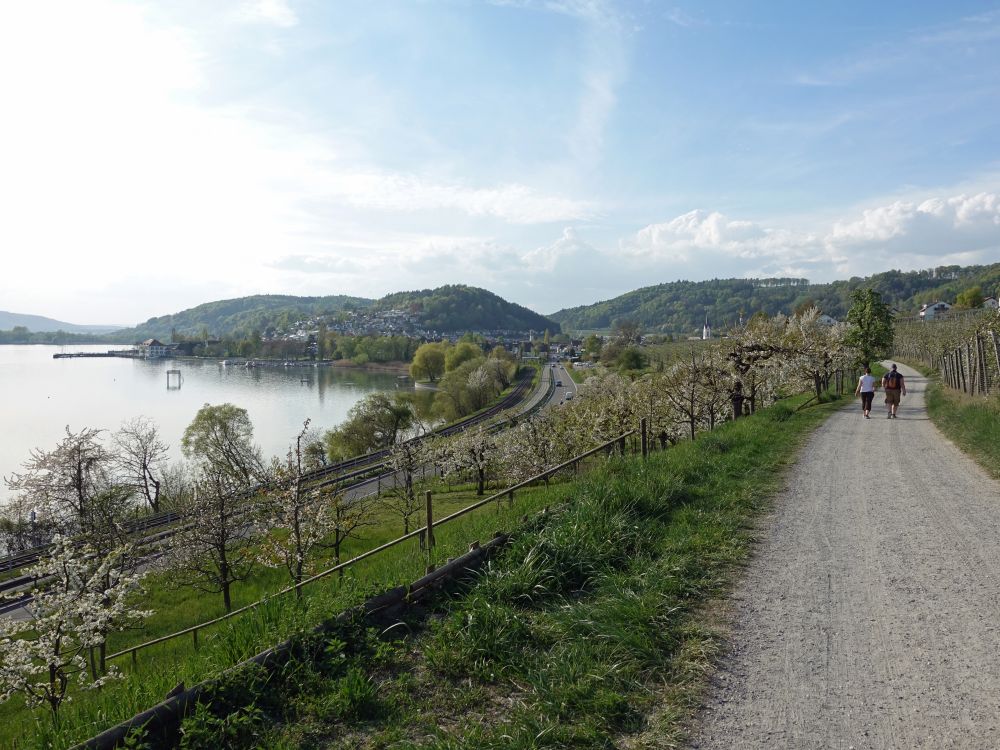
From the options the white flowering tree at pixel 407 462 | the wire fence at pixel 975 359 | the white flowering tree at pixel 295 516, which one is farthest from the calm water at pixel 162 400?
the wire fence at pixel 975 359

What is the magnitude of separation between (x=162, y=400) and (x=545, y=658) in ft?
346

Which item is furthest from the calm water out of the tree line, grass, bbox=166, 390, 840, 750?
grass, bbox=166, 390, 840, 750

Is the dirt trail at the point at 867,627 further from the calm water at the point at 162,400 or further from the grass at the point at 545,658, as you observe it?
the calm water at the point at 162,400

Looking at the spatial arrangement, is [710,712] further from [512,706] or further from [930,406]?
[930,406]

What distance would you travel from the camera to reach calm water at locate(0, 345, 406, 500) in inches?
2507

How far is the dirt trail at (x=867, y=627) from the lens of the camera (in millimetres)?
3961

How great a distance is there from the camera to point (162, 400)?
96188mm

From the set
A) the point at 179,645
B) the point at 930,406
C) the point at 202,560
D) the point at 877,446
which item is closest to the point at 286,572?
the point at 202,560

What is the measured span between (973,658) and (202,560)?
25.3 meters

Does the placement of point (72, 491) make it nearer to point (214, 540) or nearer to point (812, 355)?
point (214, 540)

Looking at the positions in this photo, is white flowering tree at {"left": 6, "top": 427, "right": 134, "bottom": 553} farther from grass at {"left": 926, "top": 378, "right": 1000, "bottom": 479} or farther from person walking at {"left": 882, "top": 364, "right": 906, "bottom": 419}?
person walking at {"left": 882, "top": 364, "right": 906, "bottom": 419}

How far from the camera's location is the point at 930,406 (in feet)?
69.1

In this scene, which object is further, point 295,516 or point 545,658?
point 295,516

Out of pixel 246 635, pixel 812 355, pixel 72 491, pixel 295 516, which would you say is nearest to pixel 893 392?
pixel 812 355
